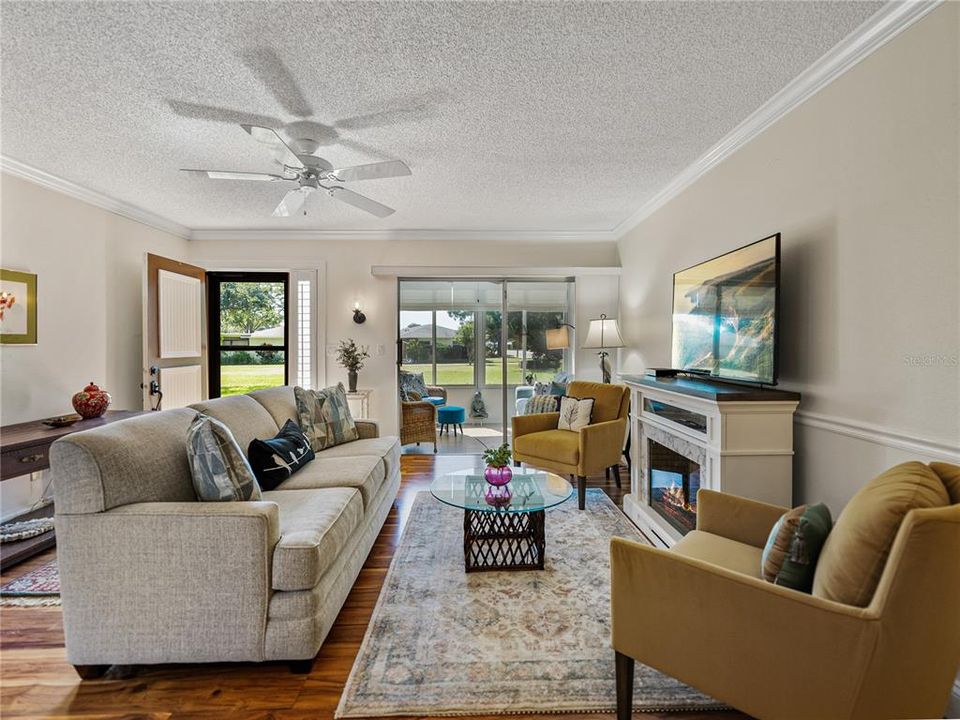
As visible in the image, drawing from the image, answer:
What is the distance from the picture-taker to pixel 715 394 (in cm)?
213

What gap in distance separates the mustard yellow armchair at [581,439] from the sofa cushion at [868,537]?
215cm

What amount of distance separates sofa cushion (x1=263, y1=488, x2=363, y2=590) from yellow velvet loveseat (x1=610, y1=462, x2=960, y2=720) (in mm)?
1160

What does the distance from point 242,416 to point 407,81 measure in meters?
2.09

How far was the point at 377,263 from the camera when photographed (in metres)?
5.16

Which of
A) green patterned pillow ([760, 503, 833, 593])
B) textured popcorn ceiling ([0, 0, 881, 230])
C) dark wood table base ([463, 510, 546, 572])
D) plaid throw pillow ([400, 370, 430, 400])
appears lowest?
dark wood table base ([463, 510, 546, 572])

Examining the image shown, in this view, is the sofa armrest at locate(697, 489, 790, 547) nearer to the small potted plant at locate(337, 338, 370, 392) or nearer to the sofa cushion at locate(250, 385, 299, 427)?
the sofa cushion at locate(250, 385, 299, 427)

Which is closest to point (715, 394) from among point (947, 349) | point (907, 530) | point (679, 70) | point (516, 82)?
point (947, 349)

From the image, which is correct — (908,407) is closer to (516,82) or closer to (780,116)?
(780,116)

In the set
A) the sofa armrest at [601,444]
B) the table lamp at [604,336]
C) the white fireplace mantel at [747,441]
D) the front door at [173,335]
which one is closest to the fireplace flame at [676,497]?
the white fireplace mantel at [747,441]

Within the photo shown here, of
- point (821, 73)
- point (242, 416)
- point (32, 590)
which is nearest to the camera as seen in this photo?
point (821, 73)

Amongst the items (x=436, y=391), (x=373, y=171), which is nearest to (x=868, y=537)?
(x=373, y=171)

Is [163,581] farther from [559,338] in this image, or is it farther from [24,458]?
[559,338]

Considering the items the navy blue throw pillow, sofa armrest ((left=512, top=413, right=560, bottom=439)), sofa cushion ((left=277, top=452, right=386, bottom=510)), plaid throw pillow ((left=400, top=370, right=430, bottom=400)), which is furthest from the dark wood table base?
plaid throw pillow ((left=400, top=370, right=430, bottom=400))

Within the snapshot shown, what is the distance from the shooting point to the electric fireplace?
2.47 meters
